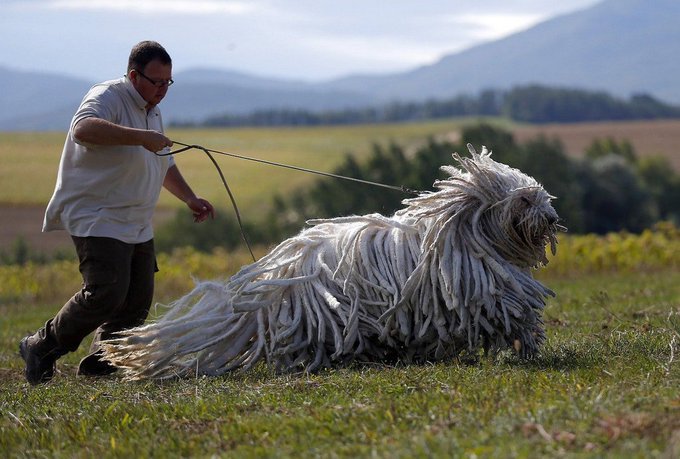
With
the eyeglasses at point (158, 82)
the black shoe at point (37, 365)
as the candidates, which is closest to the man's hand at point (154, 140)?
the eyeglasses at point (158, 82)

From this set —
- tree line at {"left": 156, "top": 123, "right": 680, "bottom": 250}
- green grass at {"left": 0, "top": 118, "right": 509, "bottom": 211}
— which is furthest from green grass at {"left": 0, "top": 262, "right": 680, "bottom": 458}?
green grass at {"left": 0, "top": 118, "right": 509, "bottom": 211}

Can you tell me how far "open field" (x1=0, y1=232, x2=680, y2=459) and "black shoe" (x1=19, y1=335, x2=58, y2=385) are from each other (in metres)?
0.09

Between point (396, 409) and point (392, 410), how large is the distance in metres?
0.03

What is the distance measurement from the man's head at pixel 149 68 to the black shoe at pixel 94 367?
5.69 ft

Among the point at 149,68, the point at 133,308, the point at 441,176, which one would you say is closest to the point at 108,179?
the point at 149,68

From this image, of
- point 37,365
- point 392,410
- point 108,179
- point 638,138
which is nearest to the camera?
point 392,410

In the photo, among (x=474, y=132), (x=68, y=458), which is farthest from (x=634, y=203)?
(x=68, y=458)

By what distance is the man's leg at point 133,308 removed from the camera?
723 cm

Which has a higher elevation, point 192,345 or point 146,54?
point 146,54

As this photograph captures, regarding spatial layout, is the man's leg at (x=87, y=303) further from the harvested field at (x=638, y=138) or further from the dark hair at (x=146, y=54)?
the harvested field at (x=638, y=138)

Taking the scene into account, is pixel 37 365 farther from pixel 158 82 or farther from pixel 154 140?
pixel 158 82

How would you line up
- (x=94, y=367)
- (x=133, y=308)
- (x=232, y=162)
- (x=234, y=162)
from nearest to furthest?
1. (x=94, y=367)
2. (x=133, y=308)
3. (x=232, y=162)
4. (x=234, y=162)

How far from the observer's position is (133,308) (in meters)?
7.36

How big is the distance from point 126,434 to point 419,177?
80.5 feet
